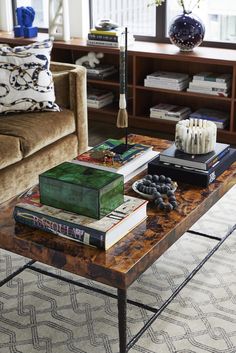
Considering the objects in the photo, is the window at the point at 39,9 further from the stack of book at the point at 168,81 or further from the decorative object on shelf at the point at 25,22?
Result: the stack of book at the point at 168,81

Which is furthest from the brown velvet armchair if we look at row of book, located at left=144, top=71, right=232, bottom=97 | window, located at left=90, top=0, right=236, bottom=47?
window, located at left=90, top=0, right=236, bottom=47

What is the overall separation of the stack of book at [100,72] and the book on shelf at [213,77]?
2.53 ft

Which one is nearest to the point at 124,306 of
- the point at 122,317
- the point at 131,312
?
the point at 122,317

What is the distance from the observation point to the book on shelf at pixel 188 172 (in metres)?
2.42

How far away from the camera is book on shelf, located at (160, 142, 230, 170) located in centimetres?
245

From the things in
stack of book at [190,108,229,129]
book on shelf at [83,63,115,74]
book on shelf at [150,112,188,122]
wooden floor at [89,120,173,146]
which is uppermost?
book on shelf at [83,63,115,74]

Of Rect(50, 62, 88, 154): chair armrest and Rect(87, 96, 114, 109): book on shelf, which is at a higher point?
Rect(50, 62, 88, 154): chair armrest

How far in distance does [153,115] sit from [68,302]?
2.34 meters

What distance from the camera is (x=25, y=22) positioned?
499 centimetres

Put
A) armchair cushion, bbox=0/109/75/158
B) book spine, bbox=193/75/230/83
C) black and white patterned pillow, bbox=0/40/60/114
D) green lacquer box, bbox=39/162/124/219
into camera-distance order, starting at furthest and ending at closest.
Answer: book spine, bbox=193/75/230/83 → black and white patterned pillow, bbox=0/40/60/114 → armchair cushion, bbox=0/109/75/158 → green lacquer box, bbox=39/162/124/219

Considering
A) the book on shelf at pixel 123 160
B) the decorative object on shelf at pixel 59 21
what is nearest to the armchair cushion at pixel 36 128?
the book on shelf at pixel 123 160

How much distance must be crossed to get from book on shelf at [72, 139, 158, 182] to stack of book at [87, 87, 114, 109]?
6.81 ft

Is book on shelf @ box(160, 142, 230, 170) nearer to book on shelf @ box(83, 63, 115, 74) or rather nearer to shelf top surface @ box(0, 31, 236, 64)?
shelf top surface @ box(0, 31, 236, 64)

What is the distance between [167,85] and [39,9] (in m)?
1.82
